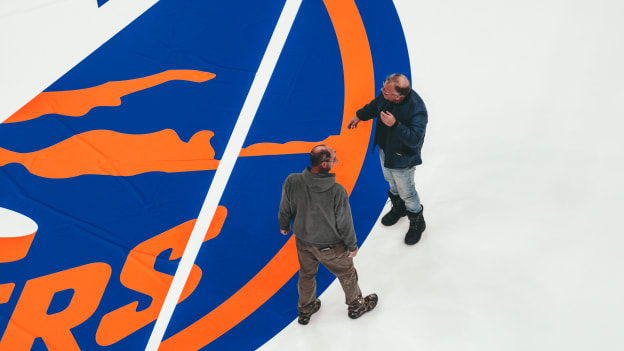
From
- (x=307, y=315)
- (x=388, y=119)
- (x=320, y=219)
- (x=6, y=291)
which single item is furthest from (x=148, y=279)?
(x=388, y=119)

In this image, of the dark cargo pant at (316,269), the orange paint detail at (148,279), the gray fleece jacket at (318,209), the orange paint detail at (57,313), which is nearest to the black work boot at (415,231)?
the dark cargo pant at (316,269)

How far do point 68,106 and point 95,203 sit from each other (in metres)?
0.85

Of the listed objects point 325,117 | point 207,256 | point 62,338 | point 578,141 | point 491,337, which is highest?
point 325,117

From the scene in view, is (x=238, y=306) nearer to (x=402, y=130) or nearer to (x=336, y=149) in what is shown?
(x=336, y=149)

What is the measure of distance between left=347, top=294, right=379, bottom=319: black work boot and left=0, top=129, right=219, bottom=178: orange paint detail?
4.89 ft

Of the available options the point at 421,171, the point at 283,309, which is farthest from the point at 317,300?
the point at 421,171

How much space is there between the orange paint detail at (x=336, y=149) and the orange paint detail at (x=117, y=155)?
384mm

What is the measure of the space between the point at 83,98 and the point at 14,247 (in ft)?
4.00

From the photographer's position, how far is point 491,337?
2.55 m

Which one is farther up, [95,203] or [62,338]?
[95,203]

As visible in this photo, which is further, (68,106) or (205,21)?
(205,21)

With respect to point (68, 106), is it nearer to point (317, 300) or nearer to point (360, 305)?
point (317, 300)

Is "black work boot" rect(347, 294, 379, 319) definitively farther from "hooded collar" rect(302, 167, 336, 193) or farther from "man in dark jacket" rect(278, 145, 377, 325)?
"hooded collar" rect(302, 167, 336, 193)

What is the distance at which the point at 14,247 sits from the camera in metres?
2.94
